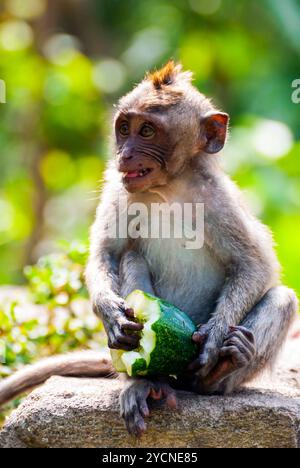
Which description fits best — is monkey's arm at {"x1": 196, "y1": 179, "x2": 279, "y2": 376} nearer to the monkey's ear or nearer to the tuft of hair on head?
the monkey's ear

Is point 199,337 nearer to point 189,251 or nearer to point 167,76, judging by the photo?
point 189,251

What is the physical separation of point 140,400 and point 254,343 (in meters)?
0.87

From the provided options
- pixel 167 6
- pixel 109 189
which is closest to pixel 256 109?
pixel 167 6

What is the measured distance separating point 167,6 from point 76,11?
2.16 meters

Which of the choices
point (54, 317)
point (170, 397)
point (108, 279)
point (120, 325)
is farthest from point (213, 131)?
point (54, 317)

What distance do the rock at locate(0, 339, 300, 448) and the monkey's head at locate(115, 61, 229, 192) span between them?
5.14 feet

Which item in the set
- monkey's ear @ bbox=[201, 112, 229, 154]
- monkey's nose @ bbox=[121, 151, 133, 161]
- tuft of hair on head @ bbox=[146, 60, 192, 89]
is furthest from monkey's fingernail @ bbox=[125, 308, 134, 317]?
tuft of hair on head @ bbox=[146, 60, 192, 89]

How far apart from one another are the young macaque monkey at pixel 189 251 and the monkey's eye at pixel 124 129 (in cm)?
1

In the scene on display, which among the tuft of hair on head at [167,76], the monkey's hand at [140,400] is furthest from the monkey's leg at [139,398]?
the tuft of hair on head at [167,76]

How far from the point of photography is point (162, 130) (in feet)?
20.7

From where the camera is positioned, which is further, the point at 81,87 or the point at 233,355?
the point at 81,87

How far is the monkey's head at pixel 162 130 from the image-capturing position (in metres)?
6.19

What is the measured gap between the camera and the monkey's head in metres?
6.19

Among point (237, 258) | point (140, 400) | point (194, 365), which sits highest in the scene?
point (237, 258)
